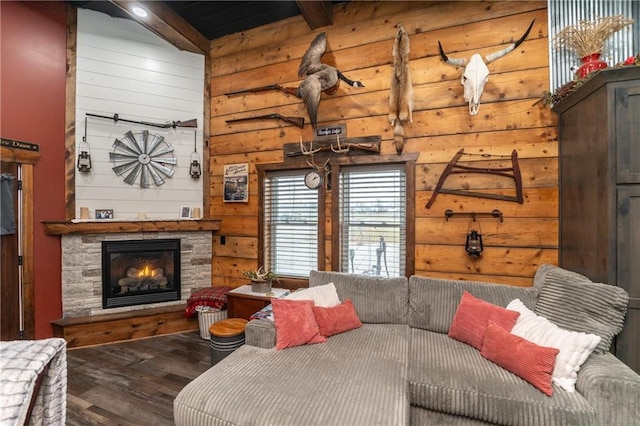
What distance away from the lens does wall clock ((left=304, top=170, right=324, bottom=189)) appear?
329 centimetres

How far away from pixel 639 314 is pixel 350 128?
270 centimetres

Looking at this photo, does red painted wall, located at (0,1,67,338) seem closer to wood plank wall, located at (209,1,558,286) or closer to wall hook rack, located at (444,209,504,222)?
wood plank wall, located at (209,1,558,286)

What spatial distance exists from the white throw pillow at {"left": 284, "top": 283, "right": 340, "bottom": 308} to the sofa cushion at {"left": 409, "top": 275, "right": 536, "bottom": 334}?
673 mm

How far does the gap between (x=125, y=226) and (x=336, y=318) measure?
2.71 meters

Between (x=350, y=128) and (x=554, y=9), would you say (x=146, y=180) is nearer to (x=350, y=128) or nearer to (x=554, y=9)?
(x=350, y=128)

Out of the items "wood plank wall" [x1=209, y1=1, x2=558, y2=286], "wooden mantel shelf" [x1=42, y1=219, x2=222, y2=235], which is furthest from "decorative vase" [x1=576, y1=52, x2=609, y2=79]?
"wooden mantel shelf" [x1=42, y1=219, x2=222, y2=235]

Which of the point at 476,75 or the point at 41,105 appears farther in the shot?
the point at 41,105

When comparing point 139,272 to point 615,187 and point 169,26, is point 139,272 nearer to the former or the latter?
point 169,26

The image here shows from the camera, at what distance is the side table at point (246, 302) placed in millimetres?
3131

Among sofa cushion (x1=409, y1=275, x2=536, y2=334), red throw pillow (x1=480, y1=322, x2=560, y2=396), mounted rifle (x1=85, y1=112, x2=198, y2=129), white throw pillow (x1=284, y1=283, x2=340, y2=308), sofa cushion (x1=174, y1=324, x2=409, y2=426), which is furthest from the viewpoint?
mounted rifle (x1=85, y1=112, x2=198, y2=129)

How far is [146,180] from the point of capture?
3.63 metres

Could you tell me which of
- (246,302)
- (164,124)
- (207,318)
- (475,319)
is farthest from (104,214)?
(475,319)

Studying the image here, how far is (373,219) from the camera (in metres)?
3.17

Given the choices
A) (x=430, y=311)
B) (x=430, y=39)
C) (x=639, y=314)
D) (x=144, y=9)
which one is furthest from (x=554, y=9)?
(x=144, y=9)
